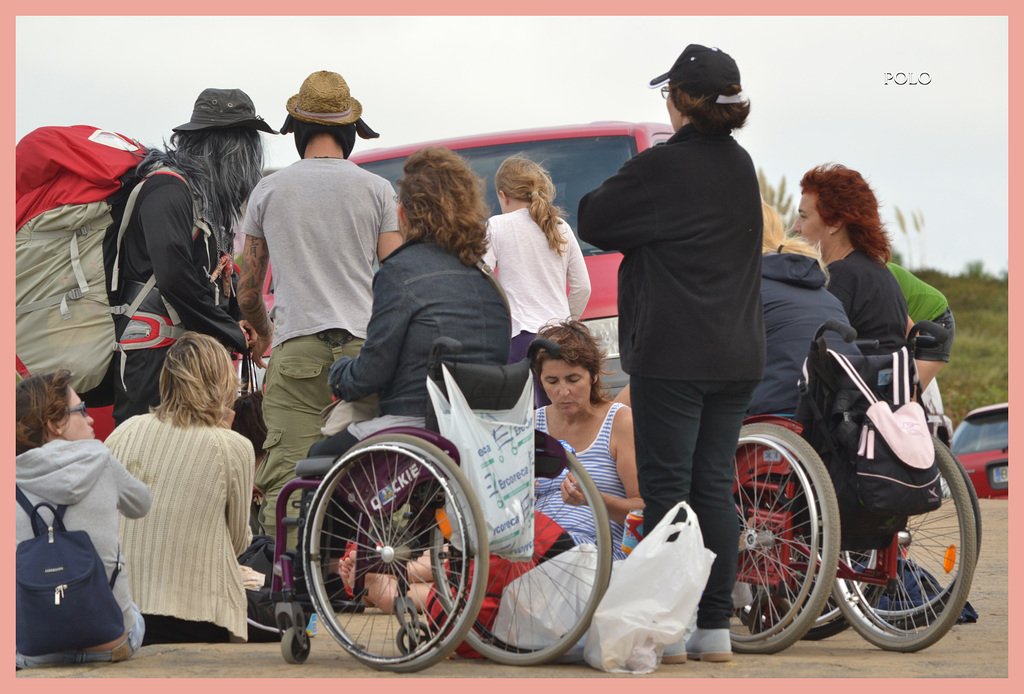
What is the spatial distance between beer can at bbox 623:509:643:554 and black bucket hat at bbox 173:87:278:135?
7.73 feet

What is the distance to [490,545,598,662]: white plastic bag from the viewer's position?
14.1 ft

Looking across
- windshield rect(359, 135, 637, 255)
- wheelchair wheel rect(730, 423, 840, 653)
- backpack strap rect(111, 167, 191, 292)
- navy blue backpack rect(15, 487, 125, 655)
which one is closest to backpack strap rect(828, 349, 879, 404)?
wheelchair wheel rect(730, 423, 840, 653)

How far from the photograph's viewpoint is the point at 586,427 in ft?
17.1

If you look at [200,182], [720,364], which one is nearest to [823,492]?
[720,364]

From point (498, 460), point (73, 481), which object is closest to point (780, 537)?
point (498, 460)

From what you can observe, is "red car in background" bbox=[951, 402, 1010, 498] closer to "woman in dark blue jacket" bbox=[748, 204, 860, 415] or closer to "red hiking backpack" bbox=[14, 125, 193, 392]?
"woman in dark blue jacket" bbox=[748, 204, 860, 415]

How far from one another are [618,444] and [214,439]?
1.55 meters

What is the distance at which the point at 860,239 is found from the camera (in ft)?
17.3

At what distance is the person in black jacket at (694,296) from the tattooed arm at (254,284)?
1626 millimetres

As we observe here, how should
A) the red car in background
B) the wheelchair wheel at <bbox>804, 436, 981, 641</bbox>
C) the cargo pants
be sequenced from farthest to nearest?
the red car in background → the cargo pants → the wheelchair wheel at <bbox>804, 436, 981, 641</bbox>

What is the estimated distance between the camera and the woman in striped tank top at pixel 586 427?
16.2 ft

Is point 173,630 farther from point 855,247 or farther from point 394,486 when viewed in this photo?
point 855,247

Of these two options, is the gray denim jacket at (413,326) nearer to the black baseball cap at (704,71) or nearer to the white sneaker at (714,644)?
the black baseball cap at (704,71)

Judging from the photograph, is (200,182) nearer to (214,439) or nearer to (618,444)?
(214,439)
